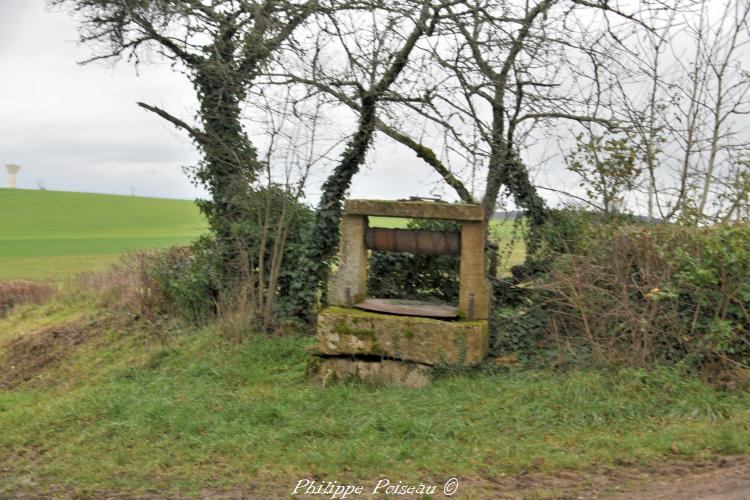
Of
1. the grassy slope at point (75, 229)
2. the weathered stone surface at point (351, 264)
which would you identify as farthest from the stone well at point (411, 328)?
the grassy slope at point (75, 229)

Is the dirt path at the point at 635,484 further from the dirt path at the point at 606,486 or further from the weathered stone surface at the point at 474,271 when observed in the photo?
the weathered stone surface at the point at 474,271

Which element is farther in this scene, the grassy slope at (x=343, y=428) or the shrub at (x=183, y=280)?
the shrub at (x=183, y=280)

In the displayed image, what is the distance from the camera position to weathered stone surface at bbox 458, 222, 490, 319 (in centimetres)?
867

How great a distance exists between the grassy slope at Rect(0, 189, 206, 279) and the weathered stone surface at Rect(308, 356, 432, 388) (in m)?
16.7

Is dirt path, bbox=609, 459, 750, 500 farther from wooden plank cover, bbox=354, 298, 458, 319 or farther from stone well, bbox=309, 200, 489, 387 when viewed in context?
wooden plank cover, bbox=354, 298, 458, 319

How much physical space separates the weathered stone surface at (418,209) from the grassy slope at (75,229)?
16.8 m

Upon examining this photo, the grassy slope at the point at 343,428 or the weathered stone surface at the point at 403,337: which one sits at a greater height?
the weathered stone surface at the point at 403,337

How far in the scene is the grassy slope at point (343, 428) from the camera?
5.99m

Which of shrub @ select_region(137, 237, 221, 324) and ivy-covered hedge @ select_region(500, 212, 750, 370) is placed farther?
shrub @ select_region(137, 237, 221, 324)

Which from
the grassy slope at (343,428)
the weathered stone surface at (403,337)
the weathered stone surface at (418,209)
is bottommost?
the grassy slope at (343,428)

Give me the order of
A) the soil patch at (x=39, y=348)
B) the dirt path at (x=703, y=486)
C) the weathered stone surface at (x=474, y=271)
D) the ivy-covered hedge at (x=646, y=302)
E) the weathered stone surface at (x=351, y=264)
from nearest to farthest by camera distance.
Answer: the dirt path at (x=703, y=486)
the ivy-covered hedge at (x=646, y=302)
the weathered stone surface at (x=474, y=271)
the weathered stone surface at (x=351, y=264)
the soil patch at (x=39, y=348)

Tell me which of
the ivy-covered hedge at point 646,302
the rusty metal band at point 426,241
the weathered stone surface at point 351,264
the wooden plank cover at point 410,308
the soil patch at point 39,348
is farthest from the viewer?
the soil patch at point 39,348

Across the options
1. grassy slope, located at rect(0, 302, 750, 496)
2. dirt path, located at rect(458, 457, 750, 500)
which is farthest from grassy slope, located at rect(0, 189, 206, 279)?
dirt path, located at rect(458, 457, 750, 500)

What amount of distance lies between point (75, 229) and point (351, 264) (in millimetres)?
38051
